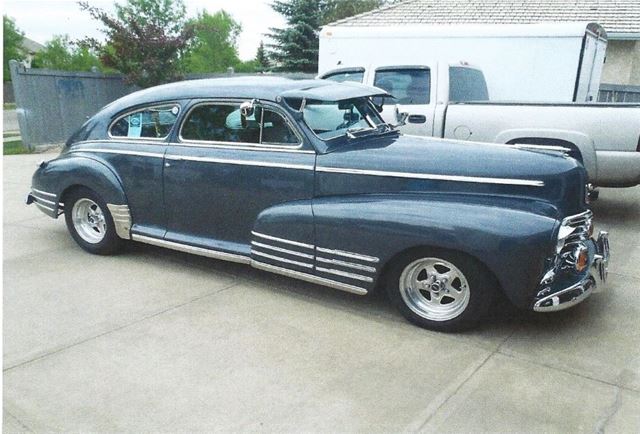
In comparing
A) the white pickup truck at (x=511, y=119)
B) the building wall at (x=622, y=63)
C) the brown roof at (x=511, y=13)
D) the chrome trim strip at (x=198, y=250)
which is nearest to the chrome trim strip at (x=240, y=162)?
the chrome trim strip at (x=198, y=250)

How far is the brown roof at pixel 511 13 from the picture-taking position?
49.1 ft

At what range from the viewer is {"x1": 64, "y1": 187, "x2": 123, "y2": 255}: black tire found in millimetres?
5312

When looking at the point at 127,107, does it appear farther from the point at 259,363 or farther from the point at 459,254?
the point at 459,254

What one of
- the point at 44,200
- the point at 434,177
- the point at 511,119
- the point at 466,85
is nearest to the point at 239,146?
the point at 434,177

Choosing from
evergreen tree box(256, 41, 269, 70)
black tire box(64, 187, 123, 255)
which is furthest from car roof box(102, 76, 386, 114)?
evergreen tree box(256, 41, 269, 70)

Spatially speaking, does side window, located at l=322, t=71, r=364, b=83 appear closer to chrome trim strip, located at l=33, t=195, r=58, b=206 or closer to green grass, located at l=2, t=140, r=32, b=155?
chrome trim strip, located at l=33, t=195, r=58, b=206

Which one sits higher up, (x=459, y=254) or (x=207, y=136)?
(x=207, y=136)

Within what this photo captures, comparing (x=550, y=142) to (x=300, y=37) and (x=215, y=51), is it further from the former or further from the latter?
(x=215, y=51)

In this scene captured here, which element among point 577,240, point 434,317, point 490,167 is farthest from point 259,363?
point 577,240

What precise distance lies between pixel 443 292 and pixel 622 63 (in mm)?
14151

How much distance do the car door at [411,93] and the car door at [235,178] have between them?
2847 millimetres

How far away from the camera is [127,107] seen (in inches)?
209

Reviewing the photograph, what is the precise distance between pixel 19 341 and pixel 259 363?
1.73 metres

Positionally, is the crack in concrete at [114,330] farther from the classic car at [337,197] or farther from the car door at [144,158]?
the car door at [144,158]
